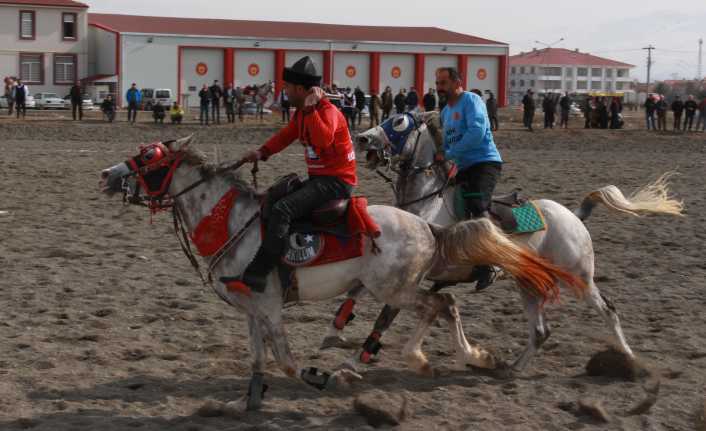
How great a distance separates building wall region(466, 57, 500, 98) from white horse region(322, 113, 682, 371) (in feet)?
209

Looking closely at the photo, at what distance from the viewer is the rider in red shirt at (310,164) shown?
20.3 feet

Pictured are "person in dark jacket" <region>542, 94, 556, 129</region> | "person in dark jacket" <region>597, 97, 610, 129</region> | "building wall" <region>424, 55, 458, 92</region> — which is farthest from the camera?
"building wall" <region>424, 55, 458, 92</region>

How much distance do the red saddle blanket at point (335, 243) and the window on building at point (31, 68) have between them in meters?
62.0

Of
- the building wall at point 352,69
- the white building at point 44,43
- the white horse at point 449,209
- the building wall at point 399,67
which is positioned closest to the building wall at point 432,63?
the building wall at point 399,67

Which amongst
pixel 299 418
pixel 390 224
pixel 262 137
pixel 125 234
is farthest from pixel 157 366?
pixel 262 137

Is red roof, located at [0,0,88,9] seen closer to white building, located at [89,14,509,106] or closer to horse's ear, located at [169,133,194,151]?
white building, located at [89,14,509,106]

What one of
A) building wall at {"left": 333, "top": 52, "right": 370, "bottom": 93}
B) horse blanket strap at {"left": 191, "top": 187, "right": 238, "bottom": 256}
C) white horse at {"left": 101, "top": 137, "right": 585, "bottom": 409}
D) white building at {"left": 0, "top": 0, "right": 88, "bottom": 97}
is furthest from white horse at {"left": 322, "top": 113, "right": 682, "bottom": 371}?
white building at {"left": 0, "top": 0, "right": 88, "bottom": 97}

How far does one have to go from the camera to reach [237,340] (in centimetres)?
795

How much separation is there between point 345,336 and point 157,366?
1.62m

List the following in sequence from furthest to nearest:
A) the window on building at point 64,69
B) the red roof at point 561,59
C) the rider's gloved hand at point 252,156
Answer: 1. the red roof at point 561,59
2. the window on building at point 64,69
3. the rider's gloved hand at point 252,156

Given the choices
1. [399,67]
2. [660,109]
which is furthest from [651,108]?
[399,67]

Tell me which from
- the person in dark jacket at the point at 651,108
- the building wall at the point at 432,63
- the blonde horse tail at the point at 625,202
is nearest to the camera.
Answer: the blonde horse tail at the point at 625,202

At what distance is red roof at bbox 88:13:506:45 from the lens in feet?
218

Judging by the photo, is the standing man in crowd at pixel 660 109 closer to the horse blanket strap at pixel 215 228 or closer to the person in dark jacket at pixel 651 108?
the person in dark jacket at pixel 651 108
